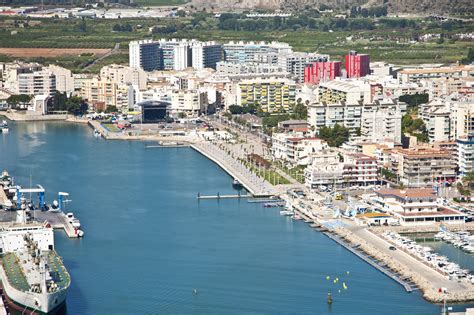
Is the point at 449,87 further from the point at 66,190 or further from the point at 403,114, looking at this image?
the point at 66,190

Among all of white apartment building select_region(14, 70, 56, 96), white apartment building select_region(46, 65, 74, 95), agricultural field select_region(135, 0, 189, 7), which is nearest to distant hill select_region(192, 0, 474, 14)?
agricultural field select_region(135, 0, 189, 7)

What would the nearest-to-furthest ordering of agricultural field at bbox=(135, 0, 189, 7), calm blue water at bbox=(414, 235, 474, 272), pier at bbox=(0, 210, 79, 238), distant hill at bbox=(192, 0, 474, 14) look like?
calm blue water at bbox=(414, 235, 474, 272)
pier at bbox=(0, 210, 79, 238)
distant hill at bbox=(192, 0, 474, 14)
agricultural field at bbox=(135, 0, 189, 7)

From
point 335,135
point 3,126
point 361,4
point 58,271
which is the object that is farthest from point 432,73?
point 361,4

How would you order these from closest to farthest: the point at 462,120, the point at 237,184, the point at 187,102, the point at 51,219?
the point at 51,219 → the point at 237,184 → the point at 462,120 → the point at 187,102

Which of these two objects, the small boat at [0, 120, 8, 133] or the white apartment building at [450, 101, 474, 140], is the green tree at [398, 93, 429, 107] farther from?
the small boat at [0, 120, 8, 133]

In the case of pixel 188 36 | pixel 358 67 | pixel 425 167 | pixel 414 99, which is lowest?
pixel 425 167

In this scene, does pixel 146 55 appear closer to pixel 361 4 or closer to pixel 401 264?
pixel 361 4

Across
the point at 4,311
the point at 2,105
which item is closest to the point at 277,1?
the point at 2,105
